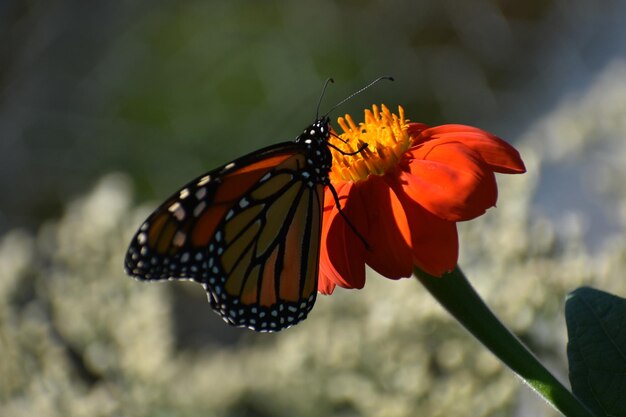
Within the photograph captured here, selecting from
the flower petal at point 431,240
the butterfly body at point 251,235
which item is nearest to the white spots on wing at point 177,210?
the butterfly body at point 251,235

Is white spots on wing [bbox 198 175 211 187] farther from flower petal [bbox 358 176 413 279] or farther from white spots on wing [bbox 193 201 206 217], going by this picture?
flower petal [bbox 358 176 413 279]

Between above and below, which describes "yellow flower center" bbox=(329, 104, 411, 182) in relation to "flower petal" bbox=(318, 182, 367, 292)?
above

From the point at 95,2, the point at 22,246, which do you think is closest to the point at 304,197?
the point at 22,246

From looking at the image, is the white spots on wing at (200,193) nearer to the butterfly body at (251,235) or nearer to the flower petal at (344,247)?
the butterfly body at (251,235)

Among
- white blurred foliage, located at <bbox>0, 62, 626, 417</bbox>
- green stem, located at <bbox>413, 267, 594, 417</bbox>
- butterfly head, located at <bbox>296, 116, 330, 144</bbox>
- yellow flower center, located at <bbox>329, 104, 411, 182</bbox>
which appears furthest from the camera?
white blurred foliage, located at <bbox>0, 62, 626, 417</bbox>

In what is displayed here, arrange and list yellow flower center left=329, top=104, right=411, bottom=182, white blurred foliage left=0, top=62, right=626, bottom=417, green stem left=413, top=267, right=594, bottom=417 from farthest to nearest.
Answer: white blurred foliage left=0, top=62, right=626, bottom=417, yellow flower center left=329, top=104, right=411, bottom=182, green stem left=413, top=267, right=594, bottom=417

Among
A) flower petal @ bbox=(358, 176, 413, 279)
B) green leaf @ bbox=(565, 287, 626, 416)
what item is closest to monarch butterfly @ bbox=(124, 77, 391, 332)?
flower petal @ bbox=(358, 176, 413, 279)
